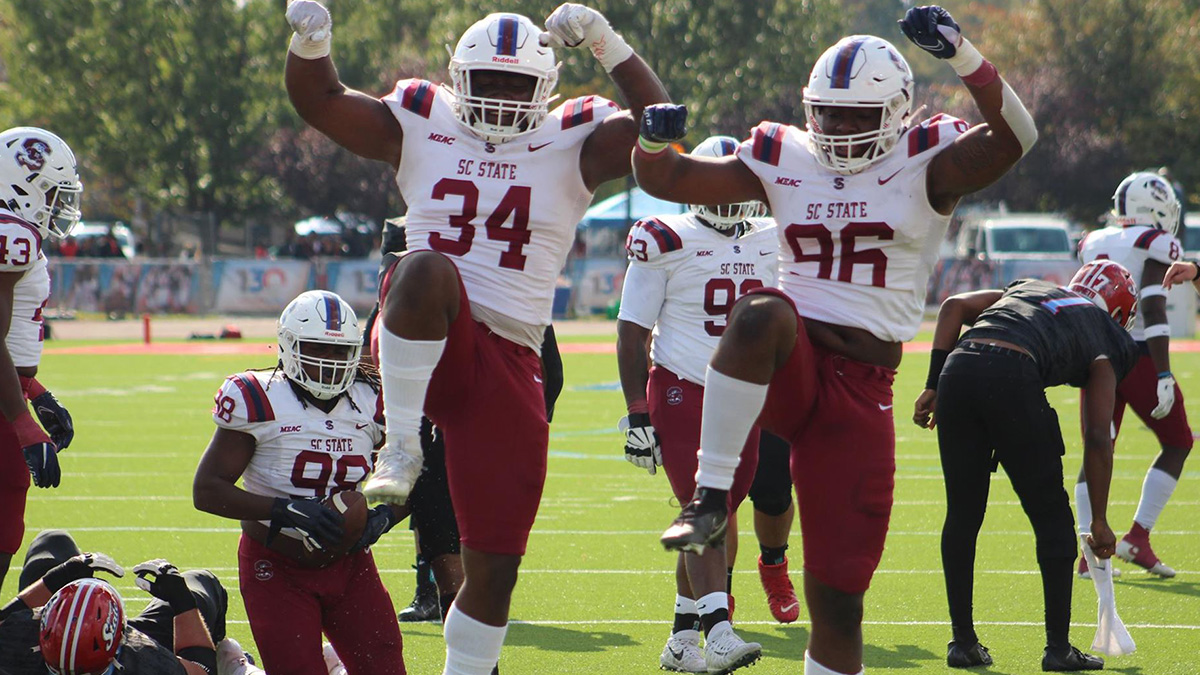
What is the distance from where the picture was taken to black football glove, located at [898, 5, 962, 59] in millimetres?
3875

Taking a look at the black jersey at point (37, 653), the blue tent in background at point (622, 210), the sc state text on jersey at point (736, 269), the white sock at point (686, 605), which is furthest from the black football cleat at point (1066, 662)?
the blue tent in background at point (622, 210)

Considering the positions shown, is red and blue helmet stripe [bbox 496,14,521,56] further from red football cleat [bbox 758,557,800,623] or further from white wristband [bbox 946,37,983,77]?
red football cleat [bbox 758,557,800,623]

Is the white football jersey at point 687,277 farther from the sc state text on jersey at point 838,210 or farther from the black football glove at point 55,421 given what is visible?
the black football glove at point 55,421

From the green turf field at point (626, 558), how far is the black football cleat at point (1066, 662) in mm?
129

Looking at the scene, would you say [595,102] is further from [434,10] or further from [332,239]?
[434,10]

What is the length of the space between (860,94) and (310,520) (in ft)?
6.79

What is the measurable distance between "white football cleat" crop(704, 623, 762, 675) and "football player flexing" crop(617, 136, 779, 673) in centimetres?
44

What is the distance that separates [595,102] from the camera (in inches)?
174

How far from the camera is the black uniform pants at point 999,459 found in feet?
17.9

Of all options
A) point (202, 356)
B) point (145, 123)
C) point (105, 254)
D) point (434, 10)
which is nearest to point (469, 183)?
point (202, 356)

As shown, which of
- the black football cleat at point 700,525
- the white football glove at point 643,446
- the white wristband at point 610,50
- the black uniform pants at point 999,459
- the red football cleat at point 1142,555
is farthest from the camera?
the red football cleat at point 1142,555

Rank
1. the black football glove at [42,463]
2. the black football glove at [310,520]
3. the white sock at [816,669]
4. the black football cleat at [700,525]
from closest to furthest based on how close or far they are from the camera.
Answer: the black football cleat at [700,525] → the white sock at [816,669] → the black football glove at [310,520] → the black football glove at [42,463]

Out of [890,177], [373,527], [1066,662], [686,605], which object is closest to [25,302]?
[373,527]

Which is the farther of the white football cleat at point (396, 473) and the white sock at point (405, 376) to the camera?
the white sock at point (405, 376)
